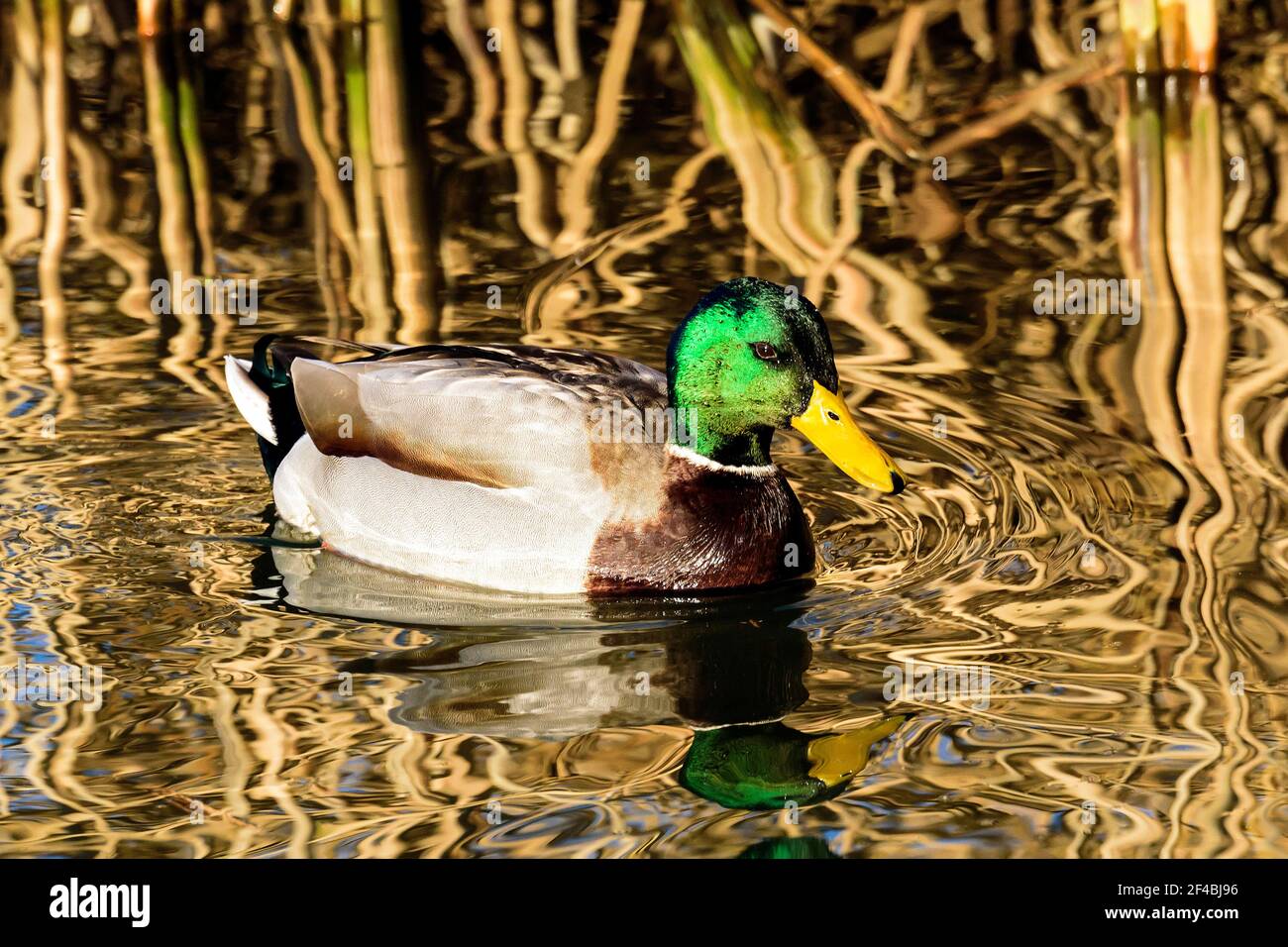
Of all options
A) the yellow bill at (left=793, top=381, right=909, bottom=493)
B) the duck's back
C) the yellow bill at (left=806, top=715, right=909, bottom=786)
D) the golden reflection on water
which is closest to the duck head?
the yellow bill at (left=793, top=381, right=909, bottom=493)

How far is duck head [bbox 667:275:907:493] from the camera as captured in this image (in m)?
6.50

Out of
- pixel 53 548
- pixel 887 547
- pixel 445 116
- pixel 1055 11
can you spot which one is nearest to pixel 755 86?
pixel 445 116

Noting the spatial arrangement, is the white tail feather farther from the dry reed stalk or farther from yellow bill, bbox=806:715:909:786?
the dry reed stalk

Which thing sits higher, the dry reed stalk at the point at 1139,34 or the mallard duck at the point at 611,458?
the dry reed stalk at the point at 1139,34

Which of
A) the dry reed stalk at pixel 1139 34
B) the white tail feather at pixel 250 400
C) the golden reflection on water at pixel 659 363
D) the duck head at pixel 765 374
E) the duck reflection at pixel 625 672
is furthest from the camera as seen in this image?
the dry reed stalk at pixel 1139 34

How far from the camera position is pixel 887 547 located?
22.8 ft

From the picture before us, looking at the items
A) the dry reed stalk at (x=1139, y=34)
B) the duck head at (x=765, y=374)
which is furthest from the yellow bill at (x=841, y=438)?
the dry reed stalk at (x=1139, y=34)

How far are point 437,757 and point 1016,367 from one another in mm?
3551

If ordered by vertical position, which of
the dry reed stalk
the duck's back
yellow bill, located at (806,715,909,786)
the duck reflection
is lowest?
yellow bill, located at (806,715,909,786)

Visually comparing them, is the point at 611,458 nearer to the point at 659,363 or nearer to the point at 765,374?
the point at 765,374

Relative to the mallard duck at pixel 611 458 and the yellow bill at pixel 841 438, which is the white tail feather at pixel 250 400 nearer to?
the mallard duck at pixel 611 458

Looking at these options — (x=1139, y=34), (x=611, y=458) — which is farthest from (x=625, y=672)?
(x=1139, y=34)

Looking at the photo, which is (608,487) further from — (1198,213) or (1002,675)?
(1198,213)

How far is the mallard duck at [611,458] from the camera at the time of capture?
657 cm
